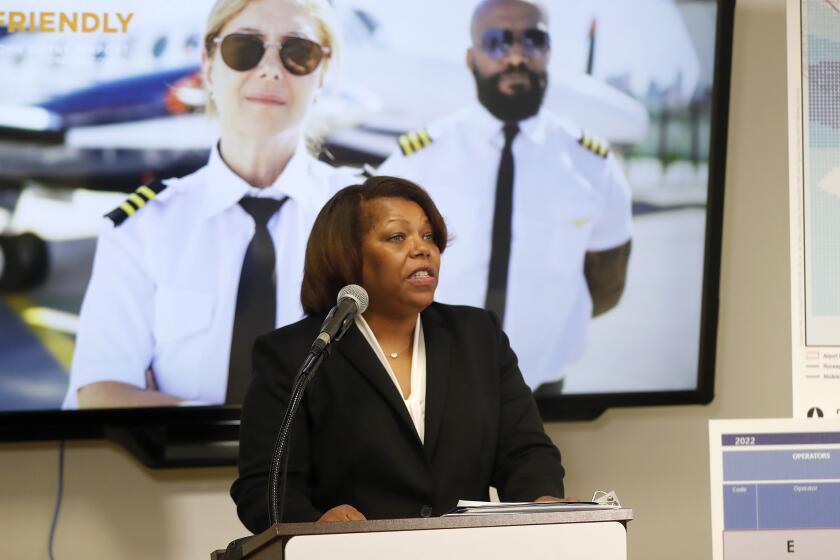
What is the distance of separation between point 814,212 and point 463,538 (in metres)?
1.30

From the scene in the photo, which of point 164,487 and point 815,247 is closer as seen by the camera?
point 815,247

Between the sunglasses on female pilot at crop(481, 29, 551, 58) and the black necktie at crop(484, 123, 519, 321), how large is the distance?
0.21m

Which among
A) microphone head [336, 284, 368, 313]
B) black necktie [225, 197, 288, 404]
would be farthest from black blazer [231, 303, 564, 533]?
black necktie [225, 197, 288, 404]

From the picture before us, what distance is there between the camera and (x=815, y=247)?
274 cm

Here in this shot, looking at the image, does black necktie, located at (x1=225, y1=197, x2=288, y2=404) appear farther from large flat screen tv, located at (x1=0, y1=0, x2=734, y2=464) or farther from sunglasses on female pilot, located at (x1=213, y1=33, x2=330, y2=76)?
sunglasses on female pilot, located at (x1=213, y1=33, x2=330, y2=76)

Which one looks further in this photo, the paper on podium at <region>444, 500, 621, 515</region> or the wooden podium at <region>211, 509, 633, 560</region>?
the paper on podium at <region>444, 500, 621, 515</region>

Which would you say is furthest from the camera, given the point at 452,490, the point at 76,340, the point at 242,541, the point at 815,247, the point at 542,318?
the point at 542,318

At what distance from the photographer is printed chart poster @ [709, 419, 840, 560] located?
265 cm

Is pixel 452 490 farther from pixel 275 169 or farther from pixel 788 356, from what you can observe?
pixel 788 356

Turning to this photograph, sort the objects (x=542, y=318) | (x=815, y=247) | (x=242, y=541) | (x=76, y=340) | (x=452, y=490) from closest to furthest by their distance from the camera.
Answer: (x=242, y=541)
(x=452, y=490)
(x=815, y=247)
(x=76, y=340)
(x=542, y=318)

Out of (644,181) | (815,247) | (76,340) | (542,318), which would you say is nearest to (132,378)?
(76,340)

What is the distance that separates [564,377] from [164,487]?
1.18 meters

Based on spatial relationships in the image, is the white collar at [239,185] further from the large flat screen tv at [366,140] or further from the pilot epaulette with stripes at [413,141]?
the pilot epaulette with stripes at [413,141]

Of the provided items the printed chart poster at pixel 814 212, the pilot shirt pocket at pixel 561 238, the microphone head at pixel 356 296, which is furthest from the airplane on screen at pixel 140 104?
the microphone head at pixel 356 296
